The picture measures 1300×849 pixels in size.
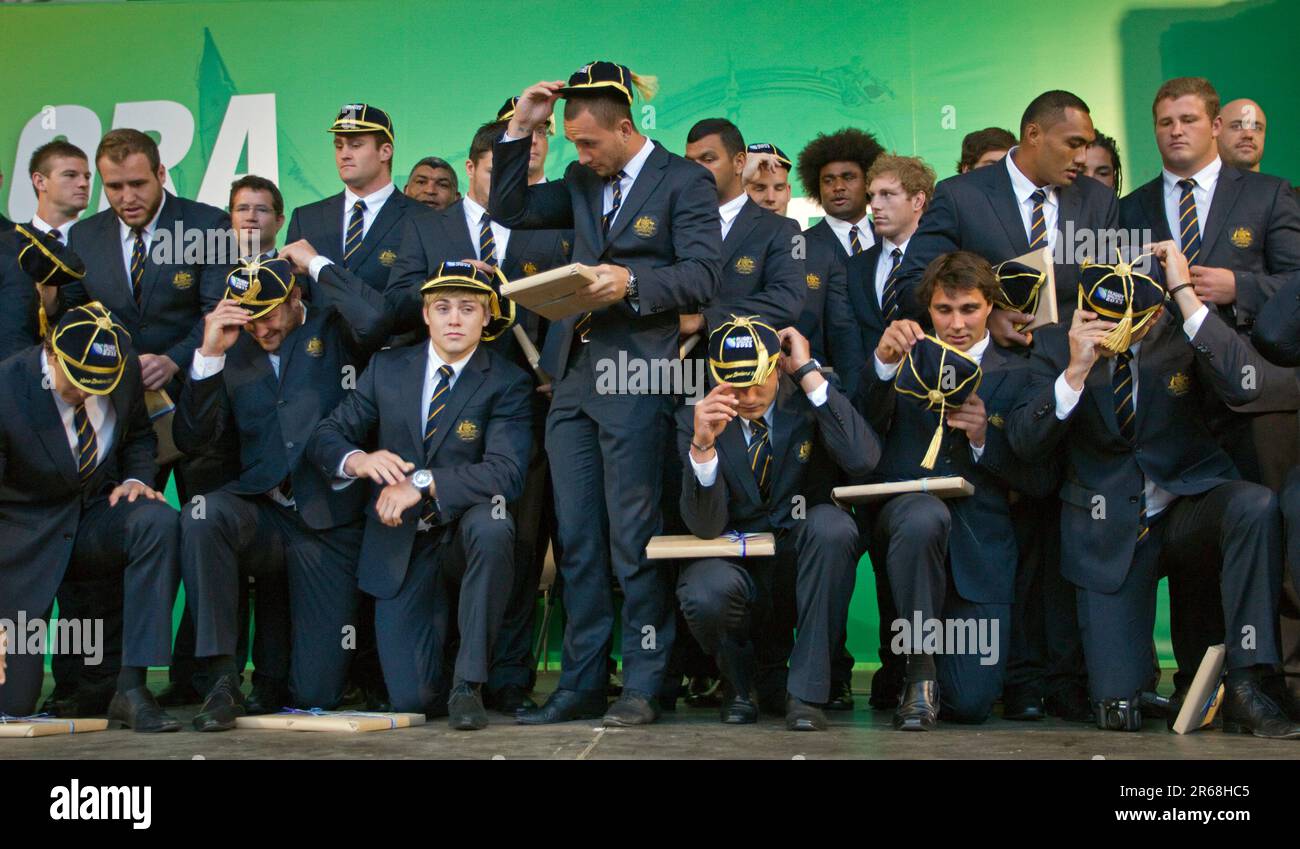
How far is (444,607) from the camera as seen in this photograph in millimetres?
5543

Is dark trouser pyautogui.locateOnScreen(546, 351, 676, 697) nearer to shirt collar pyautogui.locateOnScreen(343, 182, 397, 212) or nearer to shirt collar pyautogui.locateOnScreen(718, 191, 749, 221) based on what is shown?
shirt collar pyautogui.locateOnScreen(718, 191, 749, 221)

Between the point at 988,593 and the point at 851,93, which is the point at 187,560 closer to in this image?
the point at 988,593

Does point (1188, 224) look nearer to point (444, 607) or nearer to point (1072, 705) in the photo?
point (1072, 705)

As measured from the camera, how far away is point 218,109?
803 cm

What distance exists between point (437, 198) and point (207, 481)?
193 centimetres

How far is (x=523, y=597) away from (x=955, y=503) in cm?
167

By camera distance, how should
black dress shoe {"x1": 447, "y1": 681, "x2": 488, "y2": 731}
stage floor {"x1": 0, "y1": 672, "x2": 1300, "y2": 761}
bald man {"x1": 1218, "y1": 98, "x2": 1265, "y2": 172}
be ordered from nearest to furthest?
1. stage floor {"x1": 0, "y1": 672, "x2": 1300, "y2": 761}
2. black dress shoe {"x1": 447, "y1": 681, "x2": 488, "y2": 731}
3. bald man {"x1": 1218, "y1": 98, "x2": 1265, "y2": 172}

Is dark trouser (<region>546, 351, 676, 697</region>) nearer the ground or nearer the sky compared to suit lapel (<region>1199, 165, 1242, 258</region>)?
nearer the ground

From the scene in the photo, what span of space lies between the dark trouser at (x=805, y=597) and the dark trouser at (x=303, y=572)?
4.35 feet

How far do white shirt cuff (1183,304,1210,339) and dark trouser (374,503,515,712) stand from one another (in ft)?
7.83

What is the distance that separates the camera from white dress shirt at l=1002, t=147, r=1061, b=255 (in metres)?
5.66

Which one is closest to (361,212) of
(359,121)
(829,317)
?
(359,121)

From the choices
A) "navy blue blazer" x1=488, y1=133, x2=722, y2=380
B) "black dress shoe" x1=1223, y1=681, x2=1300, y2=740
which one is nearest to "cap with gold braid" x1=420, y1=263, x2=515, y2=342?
"navy blue blazer" x1=488, y1=133, x2=722, y2=380
